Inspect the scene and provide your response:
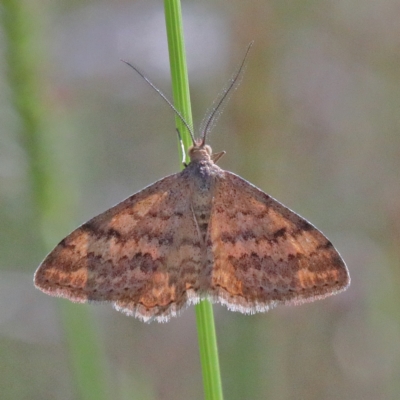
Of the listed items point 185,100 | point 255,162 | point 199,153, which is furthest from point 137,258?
point 255,162

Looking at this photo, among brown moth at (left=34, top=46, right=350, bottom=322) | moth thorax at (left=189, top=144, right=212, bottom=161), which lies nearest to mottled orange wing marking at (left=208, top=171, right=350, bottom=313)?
brown moth at (left=34, top=46, right=350, bottom=322)

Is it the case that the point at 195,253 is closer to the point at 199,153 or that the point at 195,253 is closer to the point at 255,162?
the point at 199,153

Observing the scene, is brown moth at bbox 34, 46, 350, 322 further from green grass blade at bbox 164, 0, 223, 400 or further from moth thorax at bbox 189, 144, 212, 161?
green grass blade at bbox 164, 0, 223, 400

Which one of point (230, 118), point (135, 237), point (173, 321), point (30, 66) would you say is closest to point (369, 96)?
point (230, 118)

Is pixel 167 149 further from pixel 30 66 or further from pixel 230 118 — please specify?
pixel 30 66

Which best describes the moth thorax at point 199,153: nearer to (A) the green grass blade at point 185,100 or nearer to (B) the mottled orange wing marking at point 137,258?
(B) the mottled orange wing marking at point 137,258

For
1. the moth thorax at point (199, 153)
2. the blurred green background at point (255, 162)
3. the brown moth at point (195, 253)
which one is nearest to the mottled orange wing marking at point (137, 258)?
the brown moth at point (195, 253)
